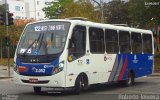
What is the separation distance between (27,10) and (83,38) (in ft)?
392

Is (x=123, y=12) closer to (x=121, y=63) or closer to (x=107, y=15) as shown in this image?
(x=107, y=15)

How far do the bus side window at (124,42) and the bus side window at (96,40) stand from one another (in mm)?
1926

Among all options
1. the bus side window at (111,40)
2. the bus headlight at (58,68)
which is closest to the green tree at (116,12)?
the bus side window at (111,40)

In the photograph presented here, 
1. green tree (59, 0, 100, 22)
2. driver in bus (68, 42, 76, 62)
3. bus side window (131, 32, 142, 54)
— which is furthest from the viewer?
green tree (59, 0, 100, 22)

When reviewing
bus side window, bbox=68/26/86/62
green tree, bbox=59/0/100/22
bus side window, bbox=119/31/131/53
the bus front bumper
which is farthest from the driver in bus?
green tree, bbox=59/0/100/22

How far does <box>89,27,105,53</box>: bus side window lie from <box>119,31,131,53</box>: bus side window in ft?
6.32

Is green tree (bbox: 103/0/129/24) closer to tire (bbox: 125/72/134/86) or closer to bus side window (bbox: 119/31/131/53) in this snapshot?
tire (bbox: 125/72/134/86)

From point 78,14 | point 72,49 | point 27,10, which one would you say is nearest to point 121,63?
point 72,49

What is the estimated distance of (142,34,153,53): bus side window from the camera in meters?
24.7

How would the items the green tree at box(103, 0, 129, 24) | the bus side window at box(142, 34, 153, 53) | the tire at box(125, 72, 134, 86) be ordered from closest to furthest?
the tire at box(125, 72, 134, 86) < the bus side window at box(142, 34, 153, 53) < the green tree at box(103, 0, 129, 24)

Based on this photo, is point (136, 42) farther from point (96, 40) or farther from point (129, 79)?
point (96, 40)

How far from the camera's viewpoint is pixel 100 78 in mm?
19859

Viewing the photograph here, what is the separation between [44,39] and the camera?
17875mm

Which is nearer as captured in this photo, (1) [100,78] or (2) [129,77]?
(1) [100,78]
